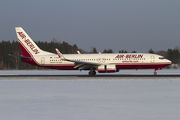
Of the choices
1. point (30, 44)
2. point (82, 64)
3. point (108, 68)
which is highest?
point (30, 44)

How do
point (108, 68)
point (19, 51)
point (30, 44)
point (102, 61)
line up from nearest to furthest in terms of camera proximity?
point (108, 68), point (102, 61), point (30, 44), point (19, 51)

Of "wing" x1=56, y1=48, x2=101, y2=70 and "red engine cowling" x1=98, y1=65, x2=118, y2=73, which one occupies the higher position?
"wing" x1=56, y1=48, x2=101, y2=70

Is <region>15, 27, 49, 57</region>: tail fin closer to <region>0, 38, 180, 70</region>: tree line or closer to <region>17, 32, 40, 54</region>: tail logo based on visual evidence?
<region>17, 32, 40, 54</region>: tail logo

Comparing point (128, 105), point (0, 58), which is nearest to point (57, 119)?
point (128, 105)

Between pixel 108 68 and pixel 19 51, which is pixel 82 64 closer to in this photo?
pixel 108 68

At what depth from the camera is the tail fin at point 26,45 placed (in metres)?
37.6

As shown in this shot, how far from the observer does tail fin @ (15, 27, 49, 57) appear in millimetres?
37594

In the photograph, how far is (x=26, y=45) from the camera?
37750mm

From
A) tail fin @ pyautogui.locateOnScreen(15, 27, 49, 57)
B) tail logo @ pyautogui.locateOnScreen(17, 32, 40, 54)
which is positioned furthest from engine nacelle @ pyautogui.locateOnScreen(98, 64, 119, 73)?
tail logo @ pyautogui.locateOnScreen(17, 32, 40, 54)

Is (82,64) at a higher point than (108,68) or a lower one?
higher

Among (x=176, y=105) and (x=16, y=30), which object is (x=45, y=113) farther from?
(x=16, y=30)

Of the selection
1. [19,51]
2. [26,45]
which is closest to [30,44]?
[26,45]

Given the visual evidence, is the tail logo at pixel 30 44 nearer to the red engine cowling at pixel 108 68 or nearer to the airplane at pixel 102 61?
the airplane at pixel 102 61

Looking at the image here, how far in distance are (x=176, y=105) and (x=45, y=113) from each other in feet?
20.5
